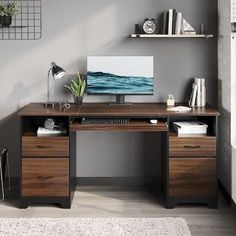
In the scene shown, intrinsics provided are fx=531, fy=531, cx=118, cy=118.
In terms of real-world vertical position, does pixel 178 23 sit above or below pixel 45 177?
above

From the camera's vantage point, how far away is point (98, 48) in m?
4.41

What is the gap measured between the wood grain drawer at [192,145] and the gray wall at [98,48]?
26.5 inches

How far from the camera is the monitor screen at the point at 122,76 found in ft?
14.3

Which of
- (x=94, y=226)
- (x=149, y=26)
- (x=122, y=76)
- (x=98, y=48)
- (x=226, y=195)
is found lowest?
(x=94, y=226)

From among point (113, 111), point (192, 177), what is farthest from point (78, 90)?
point (192, 177)

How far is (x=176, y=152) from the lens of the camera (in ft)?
12.7

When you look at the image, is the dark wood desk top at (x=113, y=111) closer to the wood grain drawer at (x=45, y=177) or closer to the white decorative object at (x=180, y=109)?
the white decorative object at (x=180, y=109)

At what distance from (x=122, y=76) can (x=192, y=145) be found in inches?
35.0

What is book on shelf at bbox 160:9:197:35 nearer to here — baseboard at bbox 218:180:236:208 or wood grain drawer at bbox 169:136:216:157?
wood grain drawer at bbox 169:136:216:157

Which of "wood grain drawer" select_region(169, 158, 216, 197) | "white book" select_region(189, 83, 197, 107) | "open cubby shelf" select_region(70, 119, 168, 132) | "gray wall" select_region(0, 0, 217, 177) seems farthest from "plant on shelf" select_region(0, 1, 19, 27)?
"wood grain drawer" select_region(169, 158, 216, 197)

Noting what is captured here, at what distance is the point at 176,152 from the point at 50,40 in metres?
1.43

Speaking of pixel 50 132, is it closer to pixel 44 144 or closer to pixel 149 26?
pixel 44 144

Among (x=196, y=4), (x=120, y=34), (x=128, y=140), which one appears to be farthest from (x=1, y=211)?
(x=196, y=4)

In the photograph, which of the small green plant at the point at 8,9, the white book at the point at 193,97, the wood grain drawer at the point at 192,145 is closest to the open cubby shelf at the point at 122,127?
the wood grain drawer at the point at 192,145
